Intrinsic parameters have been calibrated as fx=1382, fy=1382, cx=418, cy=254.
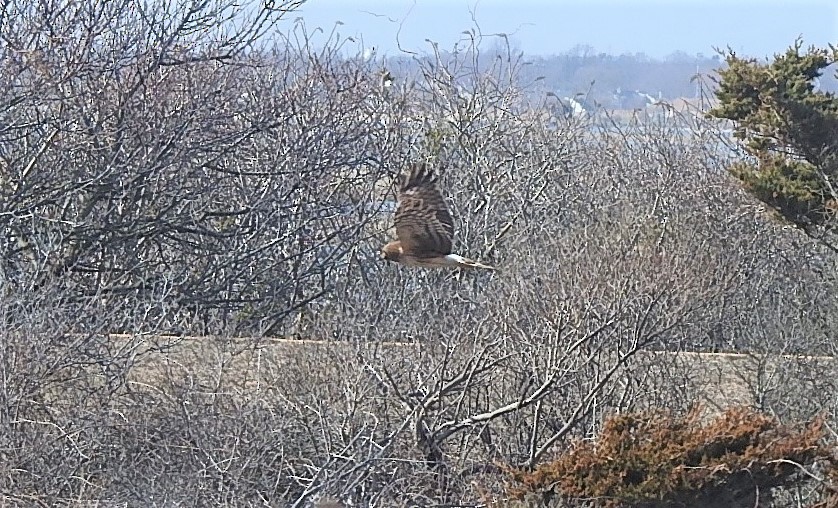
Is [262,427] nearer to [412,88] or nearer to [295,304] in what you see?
[295,304]

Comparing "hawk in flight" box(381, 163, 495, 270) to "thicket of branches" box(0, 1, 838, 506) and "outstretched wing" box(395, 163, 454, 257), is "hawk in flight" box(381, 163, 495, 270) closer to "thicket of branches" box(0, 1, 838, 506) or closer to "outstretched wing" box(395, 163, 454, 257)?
"outstretched wing" box(395, 163, 454, 257)

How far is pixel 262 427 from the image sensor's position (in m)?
8.72

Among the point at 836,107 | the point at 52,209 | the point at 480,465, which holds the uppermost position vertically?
the point at 836,107

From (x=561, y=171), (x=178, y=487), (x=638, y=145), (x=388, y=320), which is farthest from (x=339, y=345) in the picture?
(x=638, y=145)

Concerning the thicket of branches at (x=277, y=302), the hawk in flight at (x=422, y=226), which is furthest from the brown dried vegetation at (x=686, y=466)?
the hawk in flight at (x=422, y=226)

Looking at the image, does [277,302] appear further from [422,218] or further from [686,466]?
[686,466]

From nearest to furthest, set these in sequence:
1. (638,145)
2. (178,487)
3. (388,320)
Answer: (178,487), (388,320), (638,145)

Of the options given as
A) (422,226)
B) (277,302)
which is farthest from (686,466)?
(277,302)

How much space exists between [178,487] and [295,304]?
417cm

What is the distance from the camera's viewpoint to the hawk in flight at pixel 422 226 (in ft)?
29.3

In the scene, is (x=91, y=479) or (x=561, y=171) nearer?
(x=91, y=479)

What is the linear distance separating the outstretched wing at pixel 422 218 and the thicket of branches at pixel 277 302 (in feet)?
2.16

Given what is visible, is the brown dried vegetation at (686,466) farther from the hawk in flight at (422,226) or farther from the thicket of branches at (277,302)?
the hawk in flight at (422,226)

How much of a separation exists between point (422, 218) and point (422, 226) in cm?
5
